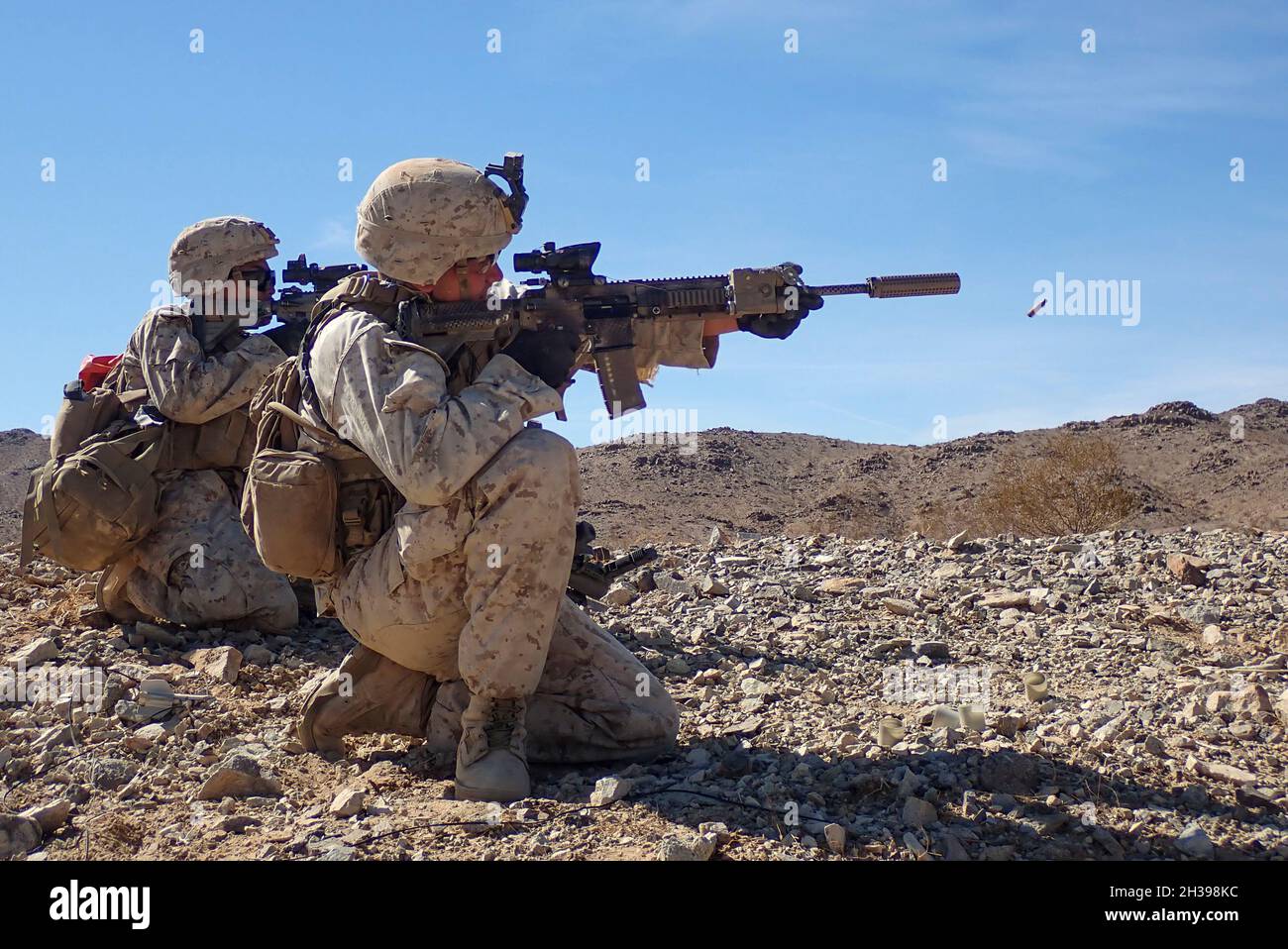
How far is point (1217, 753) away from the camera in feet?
12.6

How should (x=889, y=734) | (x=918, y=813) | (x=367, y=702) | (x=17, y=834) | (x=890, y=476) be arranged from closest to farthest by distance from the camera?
(x=918, y=813)
(x=17, y=834)
(x=889, y=734)
(x=367, y=702)
(x=890, y=476)

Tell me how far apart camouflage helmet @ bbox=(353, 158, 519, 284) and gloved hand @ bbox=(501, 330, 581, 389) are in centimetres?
34

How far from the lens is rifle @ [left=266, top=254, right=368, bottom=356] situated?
6.59 meters

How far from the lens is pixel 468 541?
3.76 m

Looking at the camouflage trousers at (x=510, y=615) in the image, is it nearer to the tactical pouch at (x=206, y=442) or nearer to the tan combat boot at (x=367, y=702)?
the tan combat boot at (x=367, y=702)

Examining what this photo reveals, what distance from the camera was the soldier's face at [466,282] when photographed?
409 centimetres

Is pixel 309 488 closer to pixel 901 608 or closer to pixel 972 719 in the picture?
pixel 972 719

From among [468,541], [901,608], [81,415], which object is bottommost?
[901,608]

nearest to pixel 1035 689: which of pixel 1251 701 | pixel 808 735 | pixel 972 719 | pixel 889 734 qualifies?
pixel 972 719

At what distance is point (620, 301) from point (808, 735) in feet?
5.16

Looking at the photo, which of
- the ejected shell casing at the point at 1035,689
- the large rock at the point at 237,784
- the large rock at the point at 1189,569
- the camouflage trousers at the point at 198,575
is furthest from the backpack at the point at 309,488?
the large rock at the point at 1189,569

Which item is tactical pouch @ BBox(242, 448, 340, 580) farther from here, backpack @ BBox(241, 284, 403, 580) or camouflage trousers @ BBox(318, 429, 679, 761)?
camouflage trousers @ BBox(318, 429, 679, 761)

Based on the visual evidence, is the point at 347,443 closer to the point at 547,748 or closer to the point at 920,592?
the point at 547,748

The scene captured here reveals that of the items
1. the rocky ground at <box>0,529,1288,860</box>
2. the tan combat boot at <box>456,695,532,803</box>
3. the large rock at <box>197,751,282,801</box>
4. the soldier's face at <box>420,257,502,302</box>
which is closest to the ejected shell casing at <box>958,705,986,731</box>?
the rocky ground at <box>0,529,1288,860</box>
